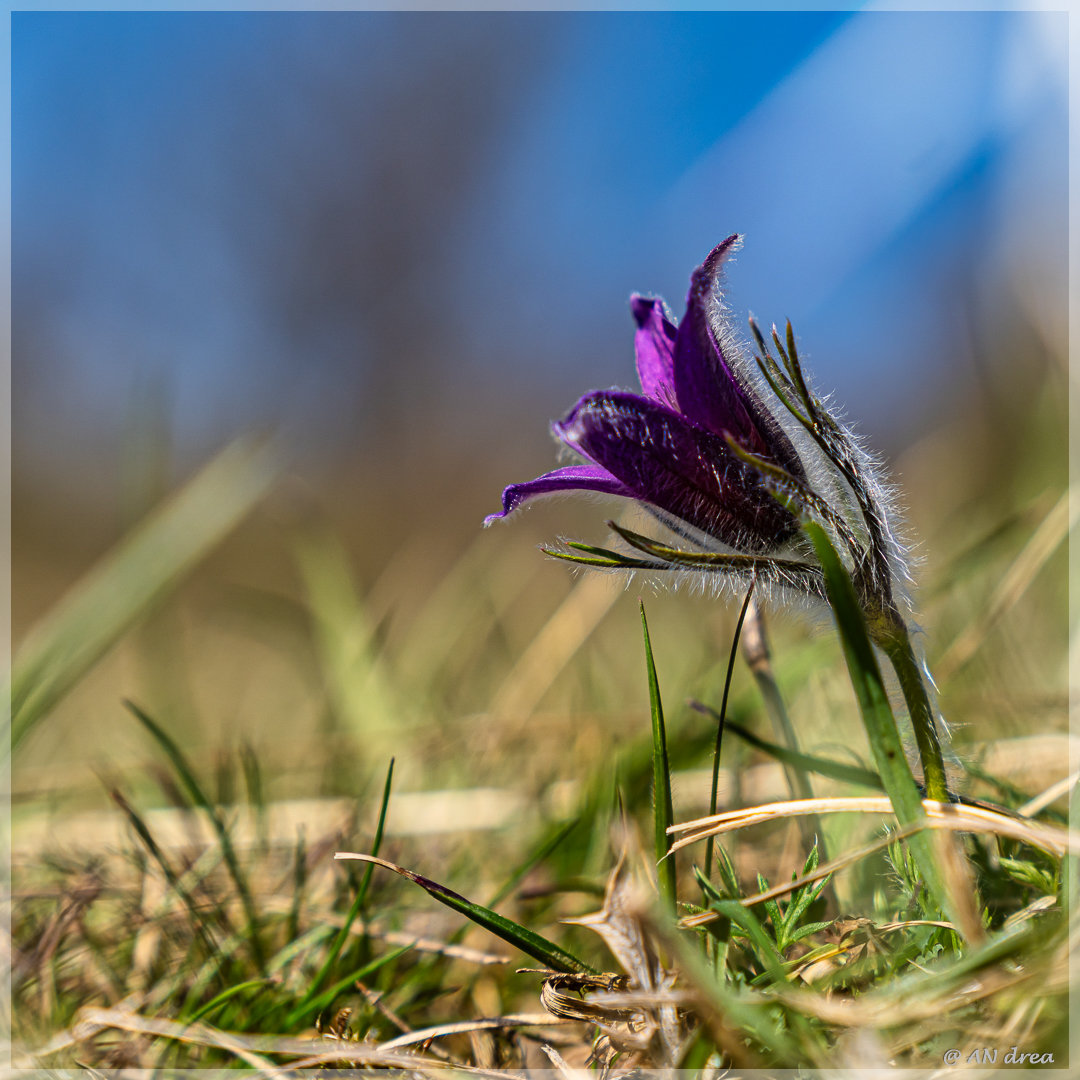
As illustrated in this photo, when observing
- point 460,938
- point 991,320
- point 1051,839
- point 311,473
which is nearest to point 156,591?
point 460,938

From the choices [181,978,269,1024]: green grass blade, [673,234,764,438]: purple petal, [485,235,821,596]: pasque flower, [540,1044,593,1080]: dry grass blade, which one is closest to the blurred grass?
[181,978,269,1024]: green grass blade

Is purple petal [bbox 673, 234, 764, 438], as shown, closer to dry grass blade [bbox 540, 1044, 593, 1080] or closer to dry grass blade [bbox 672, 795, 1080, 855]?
dry grass blade [bbox 672, 795, 1080, 855]

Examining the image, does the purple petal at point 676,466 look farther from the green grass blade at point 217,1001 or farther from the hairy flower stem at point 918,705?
the green grass blade at point 217,1001

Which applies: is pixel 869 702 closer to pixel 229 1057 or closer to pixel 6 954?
pixel 229 1057

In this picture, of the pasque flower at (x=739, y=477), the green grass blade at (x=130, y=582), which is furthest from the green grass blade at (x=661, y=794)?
the green grass blade at (x=130, y=582)

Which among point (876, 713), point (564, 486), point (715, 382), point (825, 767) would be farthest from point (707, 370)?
point (825, 767)
